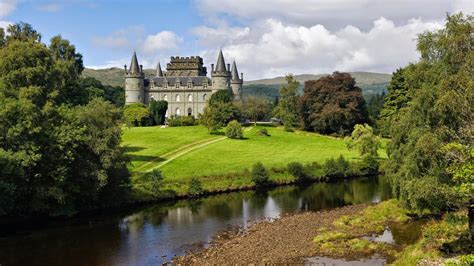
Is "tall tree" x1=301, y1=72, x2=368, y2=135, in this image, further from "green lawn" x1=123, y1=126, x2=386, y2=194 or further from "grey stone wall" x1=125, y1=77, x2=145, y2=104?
"grey stone wall" x1=125, y1=77, x2=145, y2=104

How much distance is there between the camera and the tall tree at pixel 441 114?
20.4 meters

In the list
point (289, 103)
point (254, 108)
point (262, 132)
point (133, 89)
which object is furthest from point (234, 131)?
point (133, 89)

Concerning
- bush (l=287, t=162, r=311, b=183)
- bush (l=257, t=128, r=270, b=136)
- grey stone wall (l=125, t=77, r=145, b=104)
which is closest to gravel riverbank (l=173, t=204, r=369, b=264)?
bush (l=287, t=162, r=311, b=183)

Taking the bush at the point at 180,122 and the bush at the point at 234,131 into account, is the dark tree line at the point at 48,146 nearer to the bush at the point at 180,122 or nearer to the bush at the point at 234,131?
the bush at the point at 234,131

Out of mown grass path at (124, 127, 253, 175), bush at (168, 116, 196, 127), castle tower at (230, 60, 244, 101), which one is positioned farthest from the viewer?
castle tower at (230, 60, 244, 101)

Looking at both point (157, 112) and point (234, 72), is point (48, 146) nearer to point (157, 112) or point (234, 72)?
point (157, 112)

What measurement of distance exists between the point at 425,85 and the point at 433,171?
4.22m

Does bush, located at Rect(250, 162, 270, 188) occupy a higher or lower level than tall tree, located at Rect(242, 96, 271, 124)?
lower

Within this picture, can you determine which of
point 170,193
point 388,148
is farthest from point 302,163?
point 388,148

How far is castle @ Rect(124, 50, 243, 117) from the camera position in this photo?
103 m

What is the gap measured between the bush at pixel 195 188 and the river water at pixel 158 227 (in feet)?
4.58

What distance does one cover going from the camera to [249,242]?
28.2m

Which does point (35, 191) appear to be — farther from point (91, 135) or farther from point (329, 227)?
point (329, 227)

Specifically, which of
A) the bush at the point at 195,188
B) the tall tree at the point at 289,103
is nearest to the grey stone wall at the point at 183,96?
the tall tree at the point at 289,103
